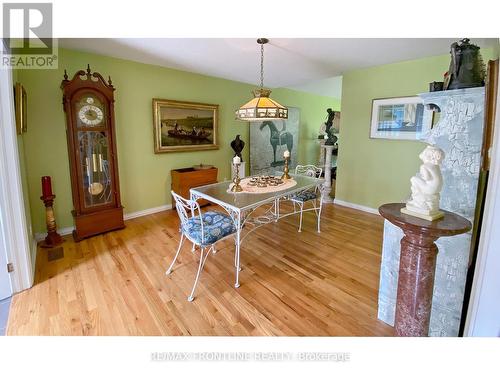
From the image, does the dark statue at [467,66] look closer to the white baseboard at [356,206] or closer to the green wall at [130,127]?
the white baseboard at [356,206]

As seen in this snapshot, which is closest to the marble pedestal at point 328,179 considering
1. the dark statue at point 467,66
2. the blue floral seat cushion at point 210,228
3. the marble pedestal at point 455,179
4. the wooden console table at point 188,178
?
the wooden console table at point 188,178

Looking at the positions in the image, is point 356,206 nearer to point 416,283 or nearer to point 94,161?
point 416,283

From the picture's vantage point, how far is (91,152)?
9.70 ft

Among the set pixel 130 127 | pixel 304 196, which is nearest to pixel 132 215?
pixel 130 127

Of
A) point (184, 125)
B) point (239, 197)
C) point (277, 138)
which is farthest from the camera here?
point (277, 138)

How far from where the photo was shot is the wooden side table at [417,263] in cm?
118

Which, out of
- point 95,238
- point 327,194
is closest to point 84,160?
point 95,238

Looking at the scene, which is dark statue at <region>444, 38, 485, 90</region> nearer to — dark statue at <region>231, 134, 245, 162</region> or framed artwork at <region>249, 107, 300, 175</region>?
dark statue at <region>231, 134, 245, 162</region>

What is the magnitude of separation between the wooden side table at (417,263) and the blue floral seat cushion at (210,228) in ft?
4.26

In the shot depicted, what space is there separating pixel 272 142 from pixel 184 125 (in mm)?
2302

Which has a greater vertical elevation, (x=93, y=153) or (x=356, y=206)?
(x=93, y=153)

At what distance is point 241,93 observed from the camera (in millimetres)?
4914
